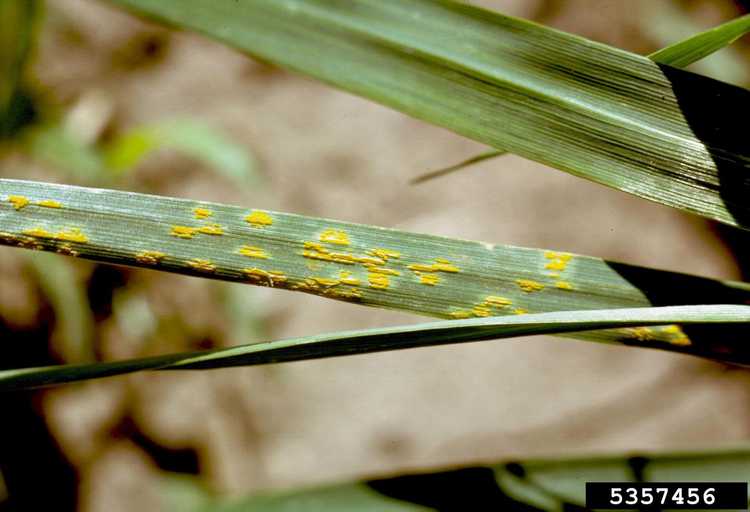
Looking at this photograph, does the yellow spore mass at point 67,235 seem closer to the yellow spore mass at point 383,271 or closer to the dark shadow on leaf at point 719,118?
the yellow spore mass at point 383,271

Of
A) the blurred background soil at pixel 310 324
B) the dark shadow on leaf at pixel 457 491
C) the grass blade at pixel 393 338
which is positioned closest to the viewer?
the grass blade at pixel 393 338

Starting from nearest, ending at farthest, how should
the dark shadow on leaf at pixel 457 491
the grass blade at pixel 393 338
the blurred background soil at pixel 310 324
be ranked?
1. the grass blade at pixel 393 338
2. the dark shadow on leaf at pixel 457 491
3. the blurred background soil at pixel 310 324

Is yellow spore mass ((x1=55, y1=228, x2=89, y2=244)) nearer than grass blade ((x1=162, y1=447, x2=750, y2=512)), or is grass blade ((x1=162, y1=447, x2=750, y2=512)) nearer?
yellow spore mass ((x1=55, y1=228, x2=89, y2=244))

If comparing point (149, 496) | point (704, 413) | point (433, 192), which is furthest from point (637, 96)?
point (149, 496)

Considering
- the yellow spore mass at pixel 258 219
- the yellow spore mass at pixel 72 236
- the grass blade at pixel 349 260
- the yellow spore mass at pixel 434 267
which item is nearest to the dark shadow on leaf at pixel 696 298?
the grass blade at pixel 349 260

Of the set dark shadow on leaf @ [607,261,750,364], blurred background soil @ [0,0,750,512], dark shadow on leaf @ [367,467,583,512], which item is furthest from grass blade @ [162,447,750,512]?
blurred background soil @ [0,0,750,512]

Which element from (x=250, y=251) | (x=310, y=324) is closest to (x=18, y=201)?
→ (x=250, y=251)

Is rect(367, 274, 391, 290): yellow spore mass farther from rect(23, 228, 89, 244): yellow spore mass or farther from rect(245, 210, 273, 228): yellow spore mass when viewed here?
rect(23, 228, 89, 244): yellow spore mass
